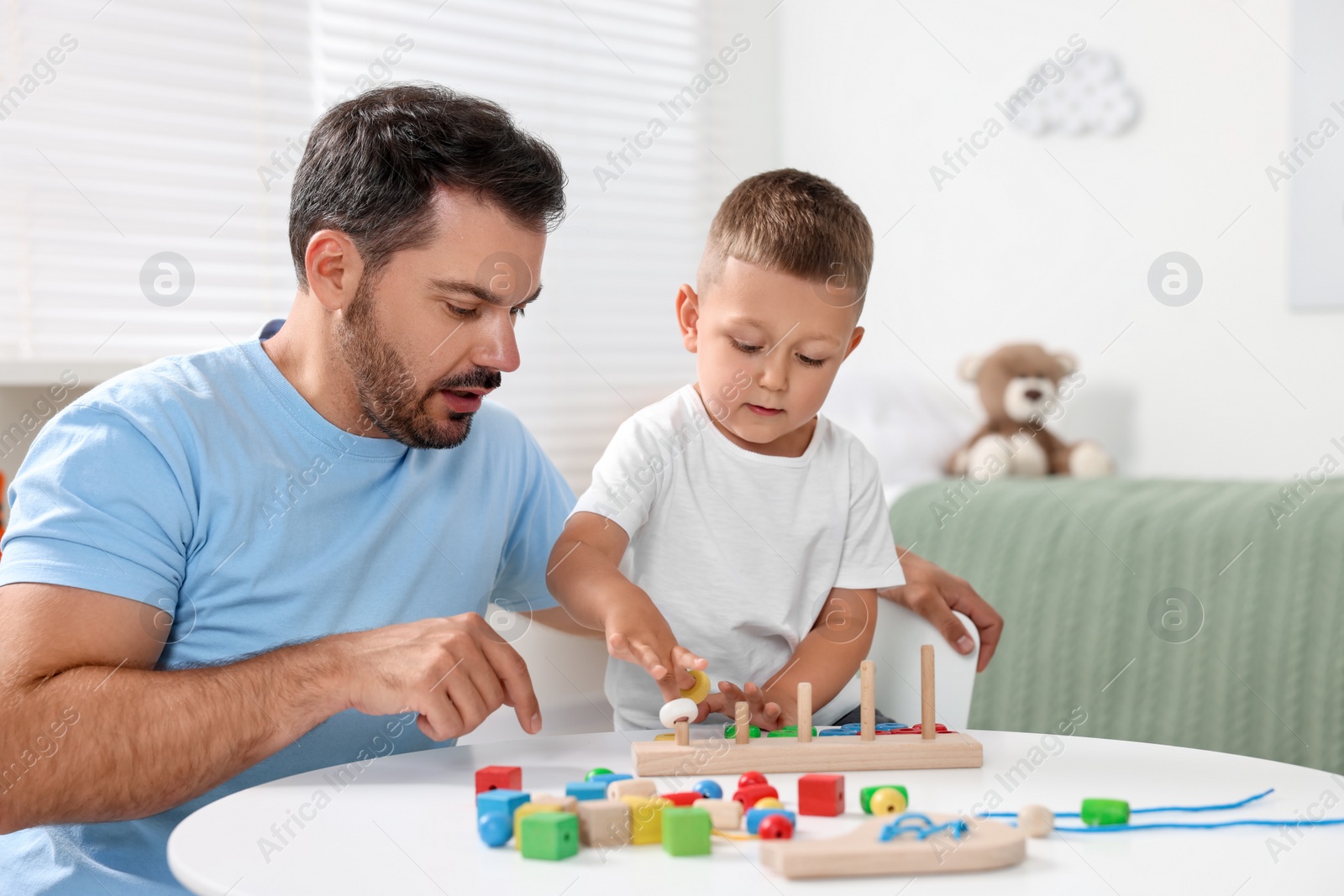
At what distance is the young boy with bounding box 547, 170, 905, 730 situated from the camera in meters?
1.19

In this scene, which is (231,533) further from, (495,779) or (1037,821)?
(1037,821)

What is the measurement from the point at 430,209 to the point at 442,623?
0.43 m

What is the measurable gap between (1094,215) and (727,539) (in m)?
2.00

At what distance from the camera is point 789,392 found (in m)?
1.21

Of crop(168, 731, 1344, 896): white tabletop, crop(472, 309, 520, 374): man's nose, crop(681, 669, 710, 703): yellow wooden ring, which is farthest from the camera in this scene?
crop(472, 309, 520, 374): man's nose

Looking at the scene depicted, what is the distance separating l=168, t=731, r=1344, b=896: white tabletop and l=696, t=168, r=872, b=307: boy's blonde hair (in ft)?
1.63

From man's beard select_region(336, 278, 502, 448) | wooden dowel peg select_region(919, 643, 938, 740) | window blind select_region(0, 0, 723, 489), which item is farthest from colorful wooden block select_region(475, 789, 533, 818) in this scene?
window blind select_region(0, 0, 723, 489)

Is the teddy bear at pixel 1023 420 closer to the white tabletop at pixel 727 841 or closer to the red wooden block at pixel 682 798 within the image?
the white tabletop at pixel 727 841

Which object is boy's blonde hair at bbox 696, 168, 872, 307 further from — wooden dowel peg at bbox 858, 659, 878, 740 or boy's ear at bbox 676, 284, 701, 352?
wooden dowel peg at bbox 858, 659, 878, 740

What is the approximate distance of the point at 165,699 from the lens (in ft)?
3.09

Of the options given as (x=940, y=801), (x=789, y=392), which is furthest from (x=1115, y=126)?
(x=940, y=801)

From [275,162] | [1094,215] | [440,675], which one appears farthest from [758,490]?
[1094,215]

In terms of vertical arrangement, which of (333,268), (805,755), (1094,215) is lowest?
(805,755)

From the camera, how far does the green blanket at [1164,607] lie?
1.83 metres
